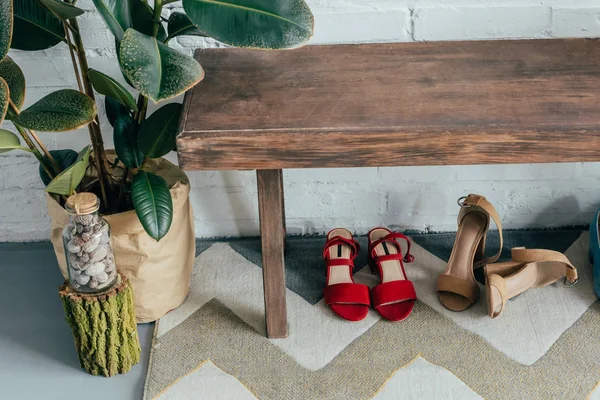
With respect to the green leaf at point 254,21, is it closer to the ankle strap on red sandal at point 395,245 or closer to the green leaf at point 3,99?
the green leaf at point 3,99

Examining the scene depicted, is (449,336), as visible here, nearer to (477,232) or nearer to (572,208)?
(477,232)

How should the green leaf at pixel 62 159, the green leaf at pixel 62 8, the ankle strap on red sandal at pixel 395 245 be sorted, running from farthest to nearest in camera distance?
the ankle strap on red sandal at pixel 395 245
the green leaf at pixel 62 159
the green leaf at pixel 62 8

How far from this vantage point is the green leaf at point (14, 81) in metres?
1.44

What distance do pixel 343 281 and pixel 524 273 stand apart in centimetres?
45

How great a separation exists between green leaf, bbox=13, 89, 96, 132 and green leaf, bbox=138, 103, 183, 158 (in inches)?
5.1

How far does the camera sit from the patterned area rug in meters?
1.61

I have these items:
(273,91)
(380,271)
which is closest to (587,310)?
(380,271)

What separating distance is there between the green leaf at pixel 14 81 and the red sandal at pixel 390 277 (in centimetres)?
95

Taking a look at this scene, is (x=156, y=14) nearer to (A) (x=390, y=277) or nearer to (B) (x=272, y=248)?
(B) (x=272, y=248)

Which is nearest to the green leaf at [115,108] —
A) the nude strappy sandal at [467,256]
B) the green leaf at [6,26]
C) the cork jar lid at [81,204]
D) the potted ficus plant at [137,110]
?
the potted ficus plant at [137,110]

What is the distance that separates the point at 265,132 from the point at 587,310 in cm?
98

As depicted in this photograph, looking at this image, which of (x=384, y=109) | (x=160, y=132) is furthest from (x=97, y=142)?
(x=384, y=109)

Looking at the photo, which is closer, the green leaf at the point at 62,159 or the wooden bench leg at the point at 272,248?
the wooden bench leg at the point at 272,248

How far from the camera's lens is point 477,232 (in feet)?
6.28
